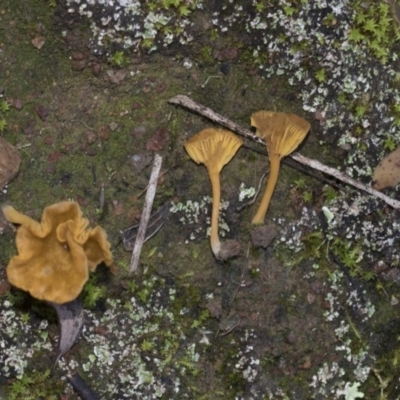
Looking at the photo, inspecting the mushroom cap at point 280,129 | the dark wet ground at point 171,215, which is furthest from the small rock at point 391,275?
the mushroom cap at point 280,129

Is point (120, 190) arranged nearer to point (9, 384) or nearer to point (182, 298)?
point (182, 298)

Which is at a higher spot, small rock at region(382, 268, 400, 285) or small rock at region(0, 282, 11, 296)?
small rock at region(382, 268, 400, 285)

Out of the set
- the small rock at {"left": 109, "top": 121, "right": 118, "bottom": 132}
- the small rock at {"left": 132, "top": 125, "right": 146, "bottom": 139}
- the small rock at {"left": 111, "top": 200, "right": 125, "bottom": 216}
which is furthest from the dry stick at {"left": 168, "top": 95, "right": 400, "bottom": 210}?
the small rock at {"left": 111, "top": 200, "right": 125, "bottom": 216}

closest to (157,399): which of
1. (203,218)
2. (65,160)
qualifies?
(203,218)

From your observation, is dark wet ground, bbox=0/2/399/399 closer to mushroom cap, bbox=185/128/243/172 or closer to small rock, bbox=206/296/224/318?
small rock, bbox=206/296/224/318

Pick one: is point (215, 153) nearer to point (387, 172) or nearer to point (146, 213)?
point (146, 213)

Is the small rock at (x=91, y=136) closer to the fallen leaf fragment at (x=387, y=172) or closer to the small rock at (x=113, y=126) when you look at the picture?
the small rock at (x=113, y=126)

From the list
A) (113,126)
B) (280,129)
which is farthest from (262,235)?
(113,126)
